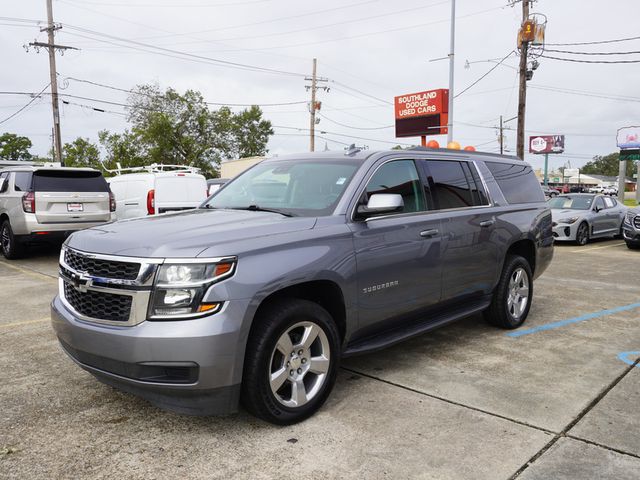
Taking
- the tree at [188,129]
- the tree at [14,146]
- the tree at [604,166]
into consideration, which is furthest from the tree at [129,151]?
the tree at [604,166]

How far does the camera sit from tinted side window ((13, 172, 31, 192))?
10.3 m

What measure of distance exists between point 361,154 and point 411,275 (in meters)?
1.05

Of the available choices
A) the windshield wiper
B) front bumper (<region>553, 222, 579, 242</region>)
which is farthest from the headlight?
front bumper (<region>553, 222, 579, 242</region>)

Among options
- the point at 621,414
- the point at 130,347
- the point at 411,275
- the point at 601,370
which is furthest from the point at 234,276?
the point at 601,370

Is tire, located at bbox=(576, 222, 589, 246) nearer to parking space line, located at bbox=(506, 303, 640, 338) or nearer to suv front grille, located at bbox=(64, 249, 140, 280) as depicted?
parking space line, located at bbox=(506, 303, 640, 338)

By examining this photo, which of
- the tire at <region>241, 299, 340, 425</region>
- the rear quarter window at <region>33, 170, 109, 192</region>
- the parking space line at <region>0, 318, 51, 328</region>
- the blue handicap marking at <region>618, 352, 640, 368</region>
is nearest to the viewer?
the tire at <region>241, 299, 340, 425</region>

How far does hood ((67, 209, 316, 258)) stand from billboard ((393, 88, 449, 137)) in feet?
86.9

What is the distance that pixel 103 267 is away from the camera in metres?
3.17

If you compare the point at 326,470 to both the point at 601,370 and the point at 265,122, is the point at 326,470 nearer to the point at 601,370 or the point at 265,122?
the point at 601,370

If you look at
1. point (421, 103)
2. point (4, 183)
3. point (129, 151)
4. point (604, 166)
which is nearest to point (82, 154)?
point (129, 151)

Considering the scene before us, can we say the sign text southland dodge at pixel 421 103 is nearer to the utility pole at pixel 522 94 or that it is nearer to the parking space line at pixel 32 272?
the utility pole at pixel 522 94

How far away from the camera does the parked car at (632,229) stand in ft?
43.5

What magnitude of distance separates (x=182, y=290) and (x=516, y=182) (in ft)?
14.1

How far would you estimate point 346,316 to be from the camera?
3705 millimetres
